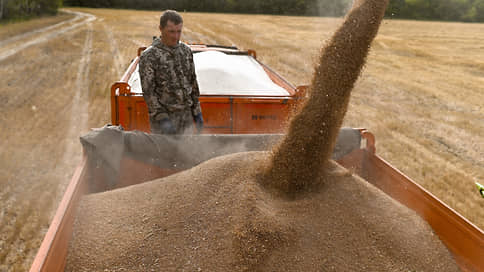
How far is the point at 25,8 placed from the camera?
28547 millimetres

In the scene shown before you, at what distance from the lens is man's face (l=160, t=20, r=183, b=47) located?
3316mm

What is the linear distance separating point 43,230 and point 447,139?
5878mm

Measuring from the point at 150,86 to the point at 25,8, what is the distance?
30.5 metres

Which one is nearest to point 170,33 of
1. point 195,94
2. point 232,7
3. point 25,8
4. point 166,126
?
point 195,94

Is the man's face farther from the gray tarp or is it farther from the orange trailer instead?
the gray tarp

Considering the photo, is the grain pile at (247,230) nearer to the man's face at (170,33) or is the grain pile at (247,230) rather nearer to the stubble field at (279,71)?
the stubble field at (279,71)

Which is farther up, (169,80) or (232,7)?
(232,7)

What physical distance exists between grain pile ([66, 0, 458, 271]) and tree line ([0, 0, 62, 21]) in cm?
2728

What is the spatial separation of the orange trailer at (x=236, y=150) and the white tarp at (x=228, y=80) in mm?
68

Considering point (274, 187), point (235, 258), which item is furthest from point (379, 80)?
point (235, 258)

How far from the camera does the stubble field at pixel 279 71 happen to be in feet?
13.9

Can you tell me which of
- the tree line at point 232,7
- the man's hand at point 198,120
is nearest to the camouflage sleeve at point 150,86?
the man's hand at point 198,120

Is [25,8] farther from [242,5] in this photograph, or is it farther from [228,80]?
[228,80]

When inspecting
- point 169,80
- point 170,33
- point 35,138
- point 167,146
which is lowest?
point 35,138
